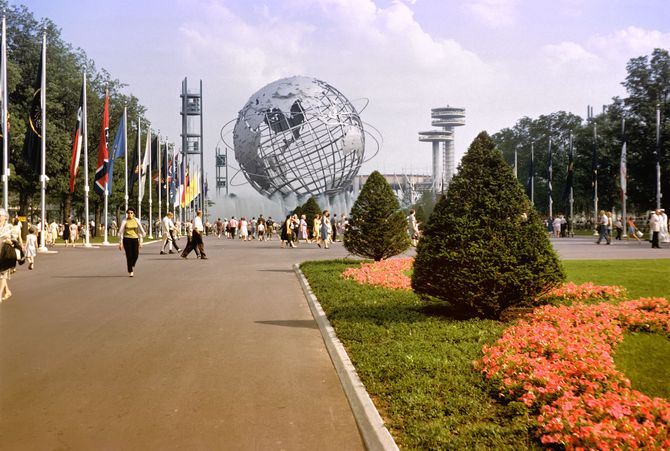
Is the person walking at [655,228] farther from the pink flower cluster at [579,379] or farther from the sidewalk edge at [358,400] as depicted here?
the sidewalk edge at [358,400]

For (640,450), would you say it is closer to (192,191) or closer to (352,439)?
(352,439)

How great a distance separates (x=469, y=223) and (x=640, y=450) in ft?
16.9

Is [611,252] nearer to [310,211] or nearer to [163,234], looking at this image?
[163,234]

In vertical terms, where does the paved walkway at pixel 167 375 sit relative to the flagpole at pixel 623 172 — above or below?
below

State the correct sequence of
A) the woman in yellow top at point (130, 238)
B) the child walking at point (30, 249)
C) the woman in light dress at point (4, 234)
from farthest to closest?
the child walking at point (30, 249) → the woman in yellow top at point (130, 238) → the woman in light dress at point (4, 234)

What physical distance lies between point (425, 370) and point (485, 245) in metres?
2.76

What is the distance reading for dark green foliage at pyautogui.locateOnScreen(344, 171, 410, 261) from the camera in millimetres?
19391

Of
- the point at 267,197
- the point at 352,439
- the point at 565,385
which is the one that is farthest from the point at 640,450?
the point at 267,197

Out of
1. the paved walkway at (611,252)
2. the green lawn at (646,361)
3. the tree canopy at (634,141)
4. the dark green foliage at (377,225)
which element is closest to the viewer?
the green lawn at (646,361)

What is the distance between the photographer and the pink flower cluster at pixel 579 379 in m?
4.53

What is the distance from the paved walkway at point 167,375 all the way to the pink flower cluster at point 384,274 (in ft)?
5.88

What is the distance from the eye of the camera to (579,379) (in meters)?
6.05

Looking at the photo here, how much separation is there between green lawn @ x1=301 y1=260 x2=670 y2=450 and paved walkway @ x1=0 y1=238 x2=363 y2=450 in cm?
38

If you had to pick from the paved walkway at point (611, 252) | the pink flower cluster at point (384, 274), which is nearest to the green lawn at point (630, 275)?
the paved walkway at point (611, 252)
